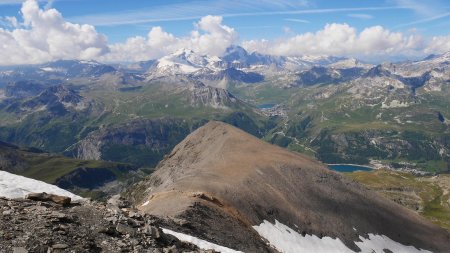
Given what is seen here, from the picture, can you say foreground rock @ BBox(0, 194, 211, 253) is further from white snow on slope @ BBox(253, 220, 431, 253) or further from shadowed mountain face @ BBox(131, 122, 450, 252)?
white snow on slope @ BBox(253, 220, 431, 253)

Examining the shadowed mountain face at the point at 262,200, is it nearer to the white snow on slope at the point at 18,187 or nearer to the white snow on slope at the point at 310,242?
the white snow on slope at the point at 310,242

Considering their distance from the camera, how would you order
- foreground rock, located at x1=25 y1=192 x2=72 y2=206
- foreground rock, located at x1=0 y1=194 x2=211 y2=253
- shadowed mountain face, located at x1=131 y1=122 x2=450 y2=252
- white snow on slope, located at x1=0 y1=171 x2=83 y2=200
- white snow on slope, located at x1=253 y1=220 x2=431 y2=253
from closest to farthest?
foreground rock, located at x1=0 y1=194 x2=211 y2=253 → foreground rock, located at x1=25 y1=192 x2=72 y2=206 → white snow on slope, located at x1=0 y1=171 x2=83 y2=200 → shadowed mountain face, located at x1=131 y1=122 x2=450 y2=252 → white snow on slope, located at x1=253 y1=220 x2=431 y2=253

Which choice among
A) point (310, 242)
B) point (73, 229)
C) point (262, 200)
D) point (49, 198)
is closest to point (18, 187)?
point (49, 198)

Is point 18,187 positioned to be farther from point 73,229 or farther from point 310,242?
point 310,242

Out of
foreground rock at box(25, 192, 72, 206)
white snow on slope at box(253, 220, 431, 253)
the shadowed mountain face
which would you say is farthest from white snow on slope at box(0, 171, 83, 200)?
white snow on slope at box(253, 220, 431, 253)

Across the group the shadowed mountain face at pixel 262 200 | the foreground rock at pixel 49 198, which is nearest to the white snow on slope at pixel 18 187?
the foreground rock at pixel 49 198

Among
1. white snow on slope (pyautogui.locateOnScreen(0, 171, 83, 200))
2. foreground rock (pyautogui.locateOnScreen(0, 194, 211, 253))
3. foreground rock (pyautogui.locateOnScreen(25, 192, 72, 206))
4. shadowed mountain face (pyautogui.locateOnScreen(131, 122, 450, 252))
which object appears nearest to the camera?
foreground rock (pyautogui.locateOnScreen(0, 194, 211, 253))

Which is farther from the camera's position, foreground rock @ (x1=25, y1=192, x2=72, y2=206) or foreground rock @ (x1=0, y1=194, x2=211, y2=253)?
foreground rock @ (x1=25, y1=192, x2=72, y2=206)

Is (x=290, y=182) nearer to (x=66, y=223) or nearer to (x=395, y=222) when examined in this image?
(x=395, y=222)
